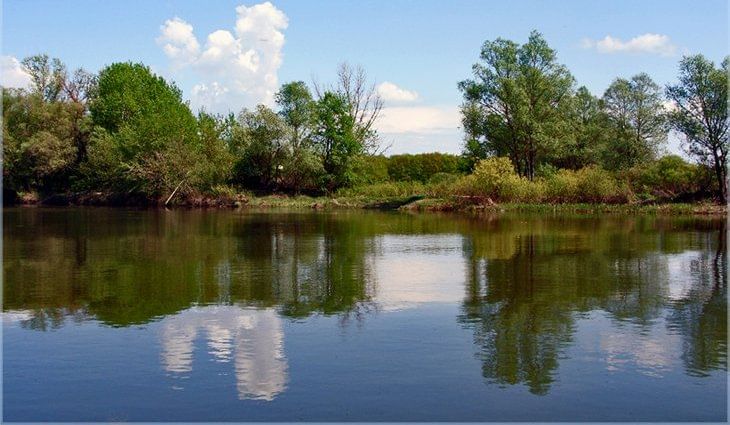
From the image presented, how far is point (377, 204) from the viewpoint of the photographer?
215 ft

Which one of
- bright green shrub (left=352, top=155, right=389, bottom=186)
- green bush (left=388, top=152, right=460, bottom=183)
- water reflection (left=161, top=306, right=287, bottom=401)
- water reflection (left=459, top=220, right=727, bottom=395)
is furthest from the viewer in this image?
green bush (left=388, top=152, right=460, bottom=183)

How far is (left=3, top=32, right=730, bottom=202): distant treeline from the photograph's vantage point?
5838 cm

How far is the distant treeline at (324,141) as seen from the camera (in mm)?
58375

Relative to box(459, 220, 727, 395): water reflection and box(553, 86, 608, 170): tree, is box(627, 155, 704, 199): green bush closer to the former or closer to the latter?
box(553, 86, 608, 170): tree

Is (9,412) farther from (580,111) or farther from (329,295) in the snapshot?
(580,111)

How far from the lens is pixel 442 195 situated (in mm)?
60188

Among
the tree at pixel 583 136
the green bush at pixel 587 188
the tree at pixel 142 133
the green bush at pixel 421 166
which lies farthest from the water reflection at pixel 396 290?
the green bush at pixel 421 166

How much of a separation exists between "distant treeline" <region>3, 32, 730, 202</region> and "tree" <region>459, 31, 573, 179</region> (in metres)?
0.12

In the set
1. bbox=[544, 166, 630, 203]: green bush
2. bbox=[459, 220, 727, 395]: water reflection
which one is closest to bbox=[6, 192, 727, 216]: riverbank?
bbox=[544, 166, 630, 203]: green bush

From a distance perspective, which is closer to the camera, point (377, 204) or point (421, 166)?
point (377, 204)

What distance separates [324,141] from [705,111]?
35849mm

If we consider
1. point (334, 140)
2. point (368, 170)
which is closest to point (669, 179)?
point (368, 170)

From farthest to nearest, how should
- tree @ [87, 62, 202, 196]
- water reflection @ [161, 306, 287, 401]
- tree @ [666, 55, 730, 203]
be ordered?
tree @ [87, 62, 202, 196] → tree @ [666, 55, 730, 203] → water reflection @ [161, 306, 287, 401]

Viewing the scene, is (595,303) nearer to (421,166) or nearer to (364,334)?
(364,334)
